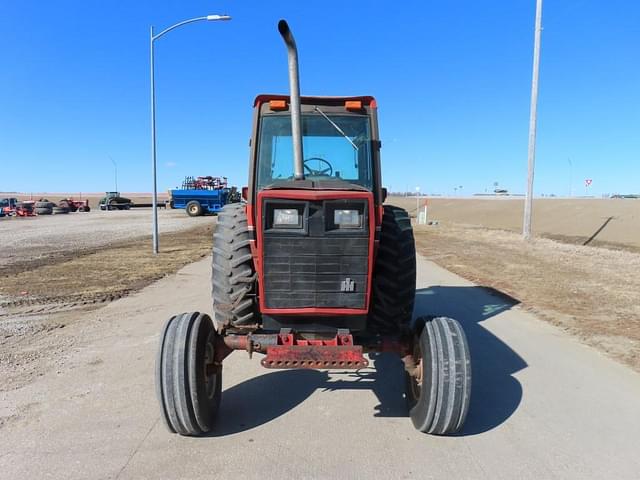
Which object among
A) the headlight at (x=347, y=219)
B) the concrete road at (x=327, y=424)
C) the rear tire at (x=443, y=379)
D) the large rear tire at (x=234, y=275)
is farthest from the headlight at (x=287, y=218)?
the concrete road at (x=327, y=424)

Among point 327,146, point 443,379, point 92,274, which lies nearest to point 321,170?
point 327,146

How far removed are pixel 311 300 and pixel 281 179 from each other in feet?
3.92

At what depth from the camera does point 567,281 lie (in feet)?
35.7

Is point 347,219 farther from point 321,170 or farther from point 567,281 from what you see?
point 567,281

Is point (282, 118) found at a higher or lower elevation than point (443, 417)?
higher

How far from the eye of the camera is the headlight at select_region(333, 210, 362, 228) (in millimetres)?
3707

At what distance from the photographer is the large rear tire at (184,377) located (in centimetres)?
362

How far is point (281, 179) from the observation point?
14.5 feet

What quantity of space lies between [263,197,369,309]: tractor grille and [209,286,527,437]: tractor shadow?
1065mm

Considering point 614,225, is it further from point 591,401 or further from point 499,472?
point 499,472

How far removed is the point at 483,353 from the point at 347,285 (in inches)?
112

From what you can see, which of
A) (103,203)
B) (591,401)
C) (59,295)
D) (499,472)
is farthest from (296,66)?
(103,203)

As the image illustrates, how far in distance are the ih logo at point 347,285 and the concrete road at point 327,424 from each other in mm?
1121

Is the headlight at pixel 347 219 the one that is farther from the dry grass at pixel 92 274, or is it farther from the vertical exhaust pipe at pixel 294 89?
the dry grass at pixel 92 274
